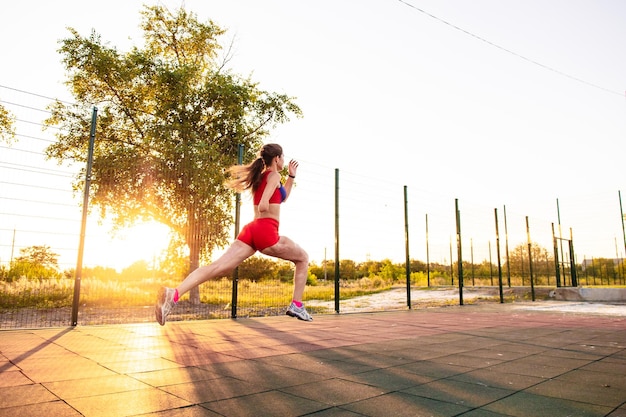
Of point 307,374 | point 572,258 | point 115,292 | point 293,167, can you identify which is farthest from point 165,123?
point 572,258

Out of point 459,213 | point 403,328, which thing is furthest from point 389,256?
point 403,328

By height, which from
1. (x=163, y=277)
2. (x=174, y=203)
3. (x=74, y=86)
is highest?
(x=74, y=86)

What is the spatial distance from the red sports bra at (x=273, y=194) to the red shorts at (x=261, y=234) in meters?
0.17

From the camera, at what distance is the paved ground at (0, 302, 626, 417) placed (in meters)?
1.92

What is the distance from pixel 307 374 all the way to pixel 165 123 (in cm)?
1031

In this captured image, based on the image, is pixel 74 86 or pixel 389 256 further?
pixel 74 86

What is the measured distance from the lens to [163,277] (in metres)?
8.44

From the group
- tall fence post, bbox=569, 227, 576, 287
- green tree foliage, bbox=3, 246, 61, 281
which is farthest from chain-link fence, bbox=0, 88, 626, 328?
tall fence post, bbox=569, 227, 576, 287

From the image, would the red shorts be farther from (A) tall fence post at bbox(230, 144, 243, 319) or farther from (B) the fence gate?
(B) the fence gate

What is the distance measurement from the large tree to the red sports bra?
4.93 metres

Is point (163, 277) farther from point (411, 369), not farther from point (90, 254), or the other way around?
point (411, 369)

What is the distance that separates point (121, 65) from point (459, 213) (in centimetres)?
986

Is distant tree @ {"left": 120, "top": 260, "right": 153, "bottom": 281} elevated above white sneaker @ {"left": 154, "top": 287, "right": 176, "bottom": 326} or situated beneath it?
elevated above

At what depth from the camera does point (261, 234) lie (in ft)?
10.8
